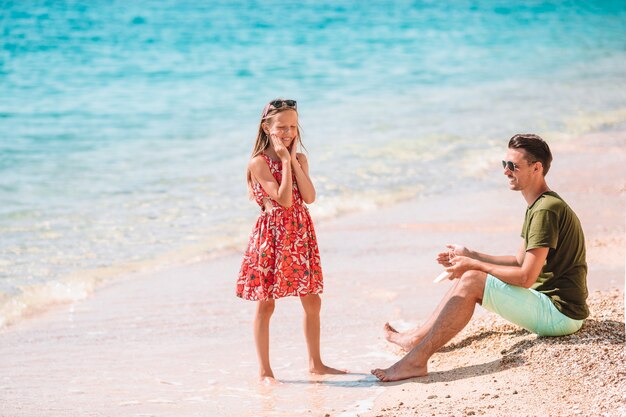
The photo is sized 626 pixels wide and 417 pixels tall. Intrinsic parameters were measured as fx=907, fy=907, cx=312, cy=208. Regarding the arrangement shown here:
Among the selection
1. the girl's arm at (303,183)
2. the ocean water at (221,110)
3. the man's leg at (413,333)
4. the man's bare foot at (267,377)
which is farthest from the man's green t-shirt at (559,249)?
the ocean water at (221,110)

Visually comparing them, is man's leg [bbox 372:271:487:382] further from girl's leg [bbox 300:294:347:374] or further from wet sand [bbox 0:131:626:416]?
girl's leg [bbox 300:294:347:374]

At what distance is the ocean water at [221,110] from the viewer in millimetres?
9117

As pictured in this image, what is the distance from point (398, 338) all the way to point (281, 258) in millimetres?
847

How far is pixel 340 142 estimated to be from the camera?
13.8 m

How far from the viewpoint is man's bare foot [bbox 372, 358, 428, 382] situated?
4.82 meters

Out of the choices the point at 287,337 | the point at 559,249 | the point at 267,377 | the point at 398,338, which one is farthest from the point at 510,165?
the point at 287,337

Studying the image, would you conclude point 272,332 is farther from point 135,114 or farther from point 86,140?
point 135,114

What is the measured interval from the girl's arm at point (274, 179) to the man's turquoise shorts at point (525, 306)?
1153 millimetres

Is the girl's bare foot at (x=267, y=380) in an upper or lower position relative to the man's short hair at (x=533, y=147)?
lower

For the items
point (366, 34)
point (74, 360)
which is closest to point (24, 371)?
point (74, 360)

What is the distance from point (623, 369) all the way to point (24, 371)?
3.38 metres

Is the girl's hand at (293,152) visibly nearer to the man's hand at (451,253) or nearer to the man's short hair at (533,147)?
the man's hand at (451,253)

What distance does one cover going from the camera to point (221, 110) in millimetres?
17562

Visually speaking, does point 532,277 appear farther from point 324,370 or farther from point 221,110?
point 221,110
